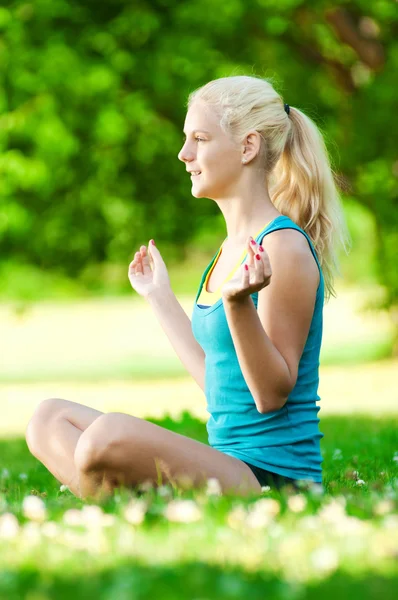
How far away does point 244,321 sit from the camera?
3383 millimetres

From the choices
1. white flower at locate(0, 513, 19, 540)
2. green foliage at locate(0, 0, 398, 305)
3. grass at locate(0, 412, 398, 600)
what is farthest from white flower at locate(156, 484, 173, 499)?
green foliage at locate(0, 0, 398, 305)

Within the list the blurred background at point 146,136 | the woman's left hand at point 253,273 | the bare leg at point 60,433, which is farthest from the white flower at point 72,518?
the blurred background at point 146,136

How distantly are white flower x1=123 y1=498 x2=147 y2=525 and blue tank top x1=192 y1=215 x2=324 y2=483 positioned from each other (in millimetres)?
704

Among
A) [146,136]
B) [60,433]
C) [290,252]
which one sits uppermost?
[146,136]

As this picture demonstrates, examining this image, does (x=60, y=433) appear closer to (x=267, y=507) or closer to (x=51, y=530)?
(x=51, y=530)

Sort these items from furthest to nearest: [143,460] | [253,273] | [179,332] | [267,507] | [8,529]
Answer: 1. [179,332]
2. [143,460]
3. [253,273]
4. [267,507]
5. [8,529]

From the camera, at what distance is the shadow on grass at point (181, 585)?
85.7 inches

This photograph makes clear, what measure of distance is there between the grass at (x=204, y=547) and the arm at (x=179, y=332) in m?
0.87

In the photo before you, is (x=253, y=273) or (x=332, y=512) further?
(x=253, y=273)

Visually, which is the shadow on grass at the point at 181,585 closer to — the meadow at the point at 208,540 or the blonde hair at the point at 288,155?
the meadow at the point at 208,540

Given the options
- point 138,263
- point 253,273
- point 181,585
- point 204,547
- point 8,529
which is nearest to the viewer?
point 181,585

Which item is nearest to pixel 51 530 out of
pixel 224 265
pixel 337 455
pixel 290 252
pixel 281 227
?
pixel 290 252

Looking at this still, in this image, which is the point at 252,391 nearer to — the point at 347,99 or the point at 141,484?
the point at 141,484

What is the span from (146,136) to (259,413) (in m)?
13.3
